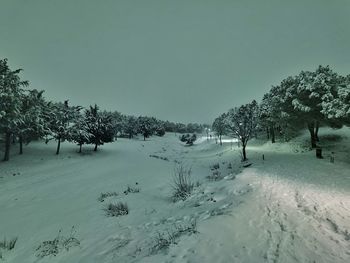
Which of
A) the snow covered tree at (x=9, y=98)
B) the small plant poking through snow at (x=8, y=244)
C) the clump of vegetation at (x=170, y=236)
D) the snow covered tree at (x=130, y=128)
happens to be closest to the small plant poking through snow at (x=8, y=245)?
the small plant poking through snow at (x=8, y=244)

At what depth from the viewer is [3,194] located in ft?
65.3

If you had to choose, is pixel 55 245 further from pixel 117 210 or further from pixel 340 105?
pixel 340 105

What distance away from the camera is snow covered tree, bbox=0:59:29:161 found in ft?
96.1

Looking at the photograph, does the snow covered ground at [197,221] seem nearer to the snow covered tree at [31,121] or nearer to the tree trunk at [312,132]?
the tree trunk at [312,132]

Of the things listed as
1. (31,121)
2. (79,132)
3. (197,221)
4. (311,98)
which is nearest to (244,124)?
(311,98)

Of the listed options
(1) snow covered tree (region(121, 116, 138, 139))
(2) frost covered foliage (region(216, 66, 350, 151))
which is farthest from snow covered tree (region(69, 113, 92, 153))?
(1) snow covered tree (region(121, 116, 138, 139))

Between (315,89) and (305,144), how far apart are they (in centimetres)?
1174

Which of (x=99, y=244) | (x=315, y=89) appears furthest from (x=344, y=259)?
(x=315, y=89)

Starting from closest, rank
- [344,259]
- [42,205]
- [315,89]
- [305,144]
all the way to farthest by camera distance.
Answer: [344,259] < [42,205] < [315,89] < [305,144]

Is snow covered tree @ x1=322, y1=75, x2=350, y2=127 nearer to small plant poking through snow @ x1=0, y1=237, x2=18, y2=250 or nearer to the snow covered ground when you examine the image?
the snow covered ground

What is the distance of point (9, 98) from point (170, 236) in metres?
28.9

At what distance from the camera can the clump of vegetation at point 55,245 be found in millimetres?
8758

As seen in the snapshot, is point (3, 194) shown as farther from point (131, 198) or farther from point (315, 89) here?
point (315, 89)

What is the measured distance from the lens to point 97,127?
147 feet
